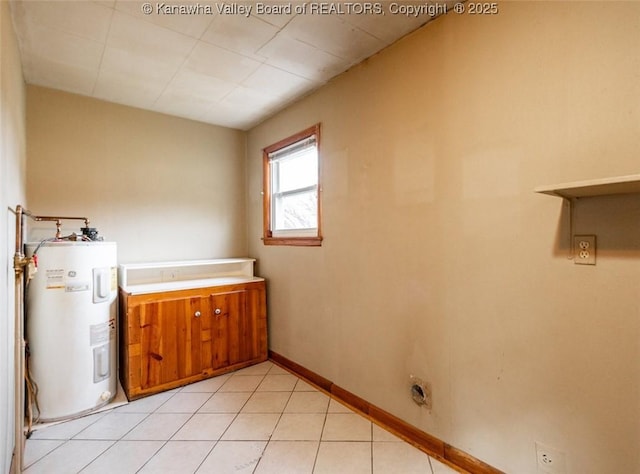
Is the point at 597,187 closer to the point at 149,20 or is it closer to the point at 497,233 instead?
the point at 497,233

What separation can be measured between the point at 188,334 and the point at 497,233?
2545 mm

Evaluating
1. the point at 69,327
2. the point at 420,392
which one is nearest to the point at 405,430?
the point at 420,392

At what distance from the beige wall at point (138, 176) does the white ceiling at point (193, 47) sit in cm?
24

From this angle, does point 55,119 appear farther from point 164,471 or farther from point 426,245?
point 426,245

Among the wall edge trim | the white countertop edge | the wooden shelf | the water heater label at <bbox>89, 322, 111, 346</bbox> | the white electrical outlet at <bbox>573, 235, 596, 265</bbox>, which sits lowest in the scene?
the wall edge trim

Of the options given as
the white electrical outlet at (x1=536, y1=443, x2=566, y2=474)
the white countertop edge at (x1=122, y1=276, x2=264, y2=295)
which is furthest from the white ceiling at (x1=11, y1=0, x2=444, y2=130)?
the white electrical outlet at (x1=536, y1=443, x2=566, y2=474)

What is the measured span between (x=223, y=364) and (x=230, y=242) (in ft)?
4.45

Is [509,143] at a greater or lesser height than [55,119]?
lesser

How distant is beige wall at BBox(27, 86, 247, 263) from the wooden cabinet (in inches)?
28.3

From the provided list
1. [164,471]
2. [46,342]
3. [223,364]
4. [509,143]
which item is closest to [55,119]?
[46,342]

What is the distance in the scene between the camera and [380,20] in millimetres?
1869

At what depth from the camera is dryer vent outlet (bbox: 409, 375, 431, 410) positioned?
75.5 inches

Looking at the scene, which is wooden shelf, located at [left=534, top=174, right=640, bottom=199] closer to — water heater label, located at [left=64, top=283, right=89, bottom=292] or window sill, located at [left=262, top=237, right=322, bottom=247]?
window sill, located at [left=262, top=237, right=322, bottom=247]

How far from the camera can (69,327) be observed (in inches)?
90.7
